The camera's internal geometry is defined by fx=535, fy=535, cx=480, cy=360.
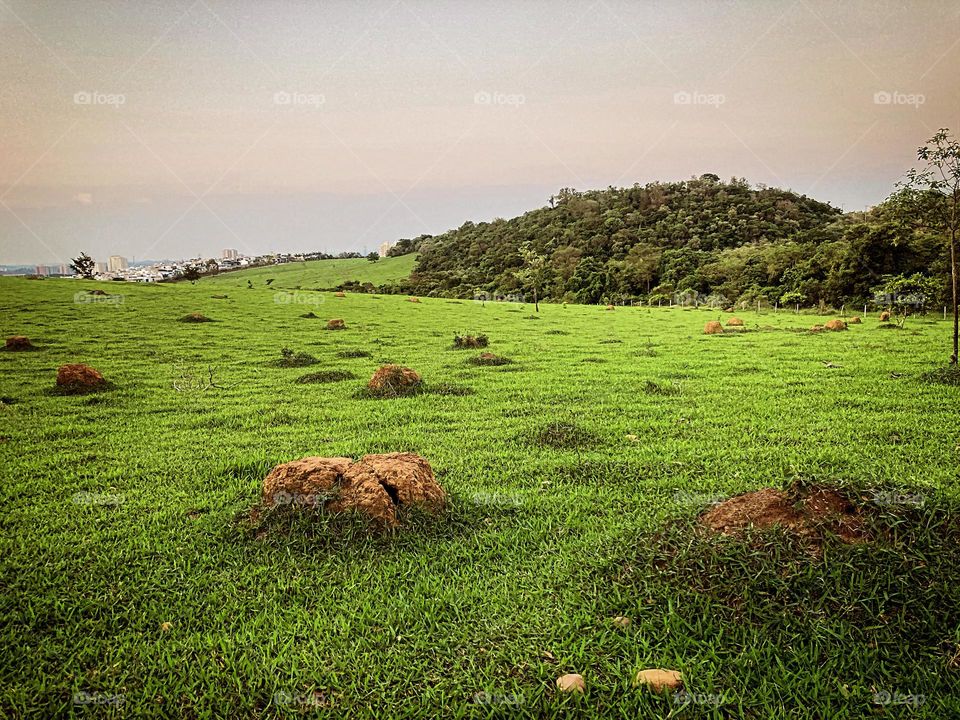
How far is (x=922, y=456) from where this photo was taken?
725cm

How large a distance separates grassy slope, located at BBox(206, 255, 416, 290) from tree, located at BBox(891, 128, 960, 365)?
65.1 m

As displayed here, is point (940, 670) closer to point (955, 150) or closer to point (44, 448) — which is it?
point (44, 448)

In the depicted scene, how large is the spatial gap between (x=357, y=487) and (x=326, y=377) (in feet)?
29.2

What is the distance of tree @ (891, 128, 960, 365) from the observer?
1216 centimetres

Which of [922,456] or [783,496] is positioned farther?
[922,456]

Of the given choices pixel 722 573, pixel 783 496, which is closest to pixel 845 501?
pixel 783 496

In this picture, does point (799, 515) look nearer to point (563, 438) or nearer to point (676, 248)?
point (563, 438)

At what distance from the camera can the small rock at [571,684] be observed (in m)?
3.37

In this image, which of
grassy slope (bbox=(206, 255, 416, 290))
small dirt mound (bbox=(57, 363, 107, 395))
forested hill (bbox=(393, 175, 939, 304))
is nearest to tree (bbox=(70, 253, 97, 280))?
grassy slope (bbox=(206, 255, 416, 290))

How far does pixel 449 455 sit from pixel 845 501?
4804 millimetres

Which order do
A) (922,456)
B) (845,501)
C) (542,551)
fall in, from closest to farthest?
1. (845,501)
2. (542,551)
3. (922,456)

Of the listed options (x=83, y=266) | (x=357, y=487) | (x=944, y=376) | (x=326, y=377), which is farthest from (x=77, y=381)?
(x=83, y=266)

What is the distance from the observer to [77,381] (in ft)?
39.8

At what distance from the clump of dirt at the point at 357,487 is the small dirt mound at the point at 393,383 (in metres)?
5.96
